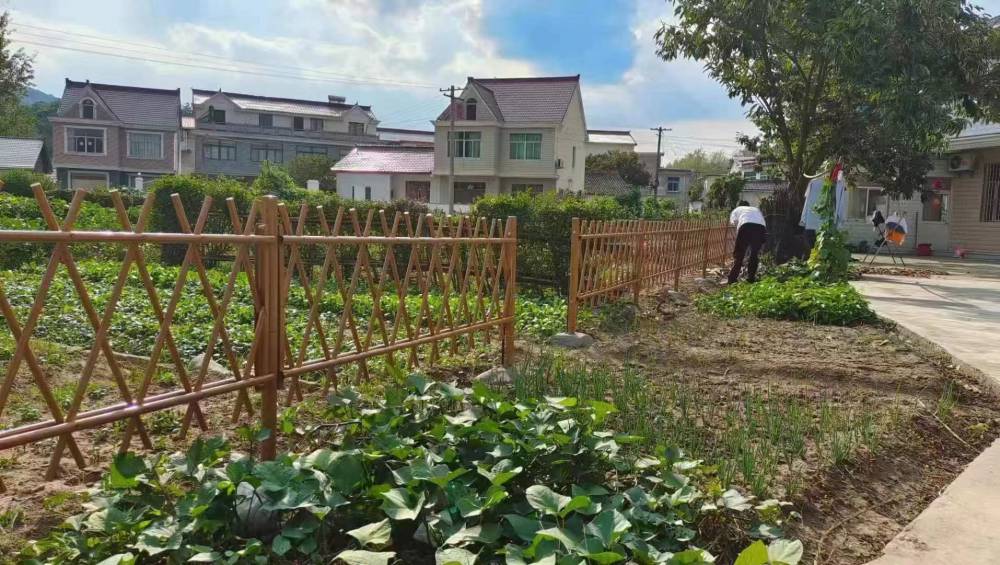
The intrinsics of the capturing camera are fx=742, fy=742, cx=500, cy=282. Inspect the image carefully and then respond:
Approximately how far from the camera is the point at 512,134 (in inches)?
1583

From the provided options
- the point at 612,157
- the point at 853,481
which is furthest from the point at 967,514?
the point at 612,157

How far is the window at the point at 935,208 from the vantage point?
22.3m

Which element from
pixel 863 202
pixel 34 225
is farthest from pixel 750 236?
pixel 863 202

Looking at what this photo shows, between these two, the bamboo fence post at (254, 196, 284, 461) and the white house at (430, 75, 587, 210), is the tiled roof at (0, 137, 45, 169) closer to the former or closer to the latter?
the white house at (430, 75, 587, 210)

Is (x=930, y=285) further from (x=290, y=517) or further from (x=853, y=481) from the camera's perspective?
(x=290, y=517)

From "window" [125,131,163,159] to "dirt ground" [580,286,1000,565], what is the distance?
157 ft

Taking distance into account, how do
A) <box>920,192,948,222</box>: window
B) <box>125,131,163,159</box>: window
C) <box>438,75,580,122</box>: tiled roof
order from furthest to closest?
<box>125,131,163,159</box>: window, <box>438,75,580,122</box>: tiled roof, <box>920,192,948,222</box>: window

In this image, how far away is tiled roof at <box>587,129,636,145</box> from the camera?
214 feet

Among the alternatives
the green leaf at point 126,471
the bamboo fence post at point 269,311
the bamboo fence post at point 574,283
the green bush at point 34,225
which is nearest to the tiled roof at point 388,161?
the green bush at point 34,225

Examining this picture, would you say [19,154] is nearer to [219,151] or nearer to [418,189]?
[219,151]

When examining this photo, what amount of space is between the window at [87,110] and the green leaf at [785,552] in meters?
53.5

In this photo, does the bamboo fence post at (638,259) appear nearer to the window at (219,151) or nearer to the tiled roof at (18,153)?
the tiled roof at (18,153)

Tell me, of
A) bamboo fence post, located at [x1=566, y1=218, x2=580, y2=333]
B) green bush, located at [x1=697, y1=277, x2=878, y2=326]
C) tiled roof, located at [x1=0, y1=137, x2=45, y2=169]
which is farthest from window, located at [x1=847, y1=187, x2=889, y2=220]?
tiled roof, located at [x1=0, y1=137, x2=45, y2=169]

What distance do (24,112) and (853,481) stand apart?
61.8 metres
